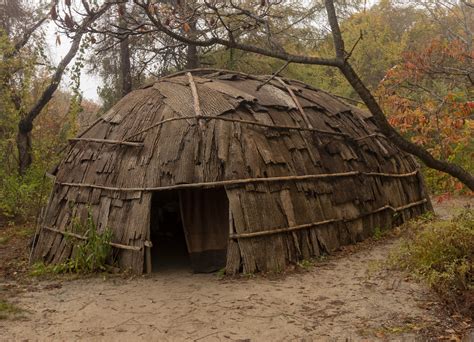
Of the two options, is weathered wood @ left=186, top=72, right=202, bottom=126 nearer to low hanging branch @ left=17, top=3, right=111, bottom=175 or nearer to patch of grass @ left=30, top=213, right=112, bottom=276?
patch of grass @ left=30, top=213, right=112, bottom=276

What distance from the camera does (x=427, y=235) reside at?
6191 millimetres

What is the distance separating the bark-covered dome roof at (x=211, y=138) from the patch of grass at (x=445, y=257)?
8.22 feet

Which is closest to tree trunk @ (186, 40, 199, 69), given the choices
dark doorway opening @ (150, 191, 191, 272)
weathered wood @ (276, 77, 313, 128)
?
weathered wood @ (276, 77, 313, 128)

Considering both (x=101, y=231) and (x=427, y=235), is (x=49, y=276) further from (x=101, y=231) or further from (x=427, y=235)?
Result: (x=427, y=235)

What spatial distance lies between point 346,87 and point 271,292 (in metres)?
17.0

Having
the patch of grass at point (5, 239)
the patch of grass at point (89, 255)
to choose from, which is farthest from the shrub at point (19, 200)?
the patch of grass at point (89, 255)

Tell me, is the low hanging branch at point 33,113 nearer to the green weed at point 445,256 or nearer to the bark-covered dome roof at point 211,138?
the bark-covered dome roof at point 211,138

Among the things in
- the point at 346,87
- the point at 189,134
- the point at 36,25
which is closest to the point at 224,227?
the point at 189,134

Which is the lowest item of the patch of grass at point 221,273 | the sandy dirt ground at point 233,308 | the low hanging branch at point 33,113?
the sandy dirt ground at point 233,308

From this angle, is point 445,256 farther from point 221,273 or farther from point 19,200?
point 19,200

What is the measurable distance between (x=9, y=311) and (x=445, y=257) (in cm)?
554

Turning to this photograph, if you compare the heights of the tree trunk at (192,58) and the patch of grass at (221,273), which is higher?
the tree trunk at (192,58)

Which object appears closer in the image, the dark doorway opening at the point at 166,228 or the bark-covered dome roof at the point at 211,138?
the bark-covered dome roof at the point at 211,138

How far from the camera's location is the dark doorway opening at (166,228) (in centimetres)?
934
